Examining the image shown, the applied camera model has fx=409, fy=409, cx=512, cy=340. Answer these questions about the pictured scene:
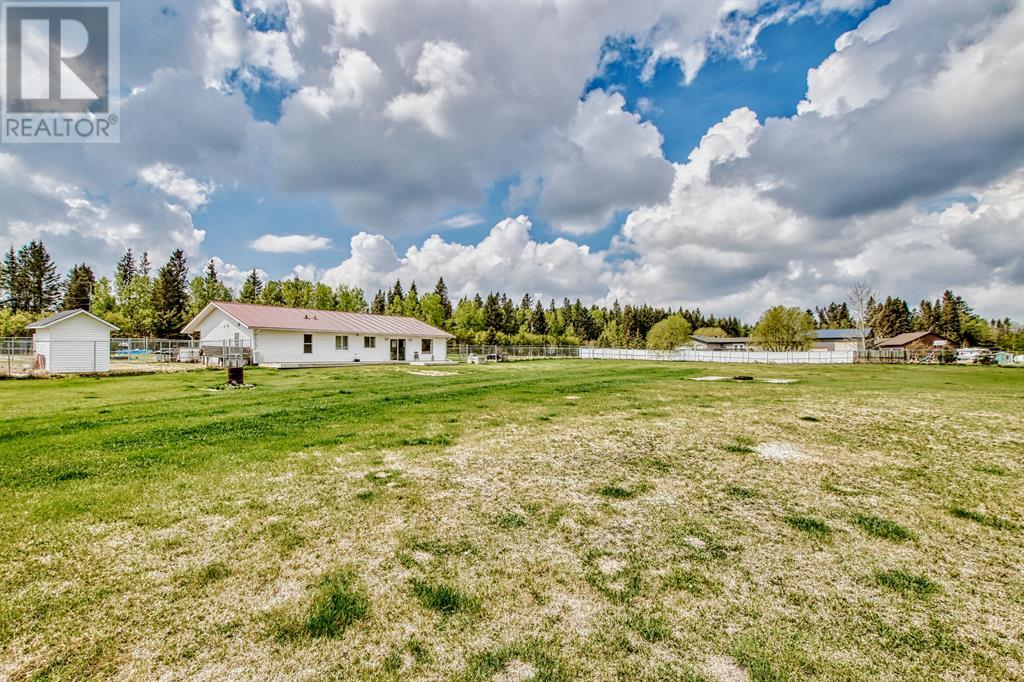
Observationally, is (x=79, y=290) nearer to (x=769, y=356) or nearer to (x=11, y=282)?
(x=11, y=282)

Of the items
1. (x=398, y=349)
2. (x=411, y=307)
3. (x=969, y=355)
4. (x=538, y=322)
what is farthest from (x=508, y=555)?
(x=538, y=322)

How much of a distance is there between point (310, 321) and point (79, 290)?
191 feet

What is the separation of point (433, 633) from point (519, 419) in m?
6.35

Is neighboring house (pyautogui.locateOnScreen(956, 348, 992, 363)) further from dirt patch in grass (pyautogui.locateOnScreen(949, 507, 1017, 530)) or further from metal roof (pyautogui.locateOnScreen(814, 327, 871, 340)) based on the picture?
dirt patch in grass (pyautogui.locateOnScreen(949, 507, 1017, 530))

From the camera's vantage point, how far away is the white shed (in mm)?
18156

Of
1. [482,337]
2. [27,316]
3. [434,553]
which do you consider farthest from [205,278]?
[434,553]

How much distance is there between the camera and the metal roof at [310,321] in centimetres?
2569

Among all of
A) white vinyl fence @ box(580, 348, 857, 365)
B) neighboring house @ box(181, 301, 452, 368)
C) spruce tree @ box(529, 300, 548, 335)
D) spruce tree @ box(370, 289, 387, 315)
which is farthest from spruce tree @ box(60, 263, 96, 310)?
white vinyl fence @ box(580, 348, 857, 365)

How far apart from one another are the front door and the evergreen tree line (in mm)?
22773

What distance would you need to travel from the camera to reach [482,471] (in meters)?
5.41

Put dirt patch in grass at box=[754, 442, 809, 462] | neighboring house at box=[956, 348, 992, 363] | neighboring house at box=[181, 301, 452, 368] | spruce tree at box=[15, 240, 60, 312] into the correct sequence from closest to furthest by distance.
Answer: dirt patch in grass at box=[754, 442, 809, 462] → neighboring house at box=[181, 301, 452, 368] → neighboring house at box=[956, 348, 992, 363] → spruce tree at box=[15, 240, 60, 312]

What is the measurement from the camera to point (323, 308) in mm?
55844

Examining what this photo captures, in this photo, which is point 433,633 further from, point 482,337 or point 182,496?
point 482,337

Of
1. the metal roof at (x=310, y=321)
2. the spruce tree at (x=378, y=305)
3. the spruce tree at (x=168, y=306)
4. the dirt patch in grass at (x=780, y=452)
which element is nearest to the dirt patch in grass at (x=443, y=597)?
the dirt patch in grass at (x=780, y=452)
